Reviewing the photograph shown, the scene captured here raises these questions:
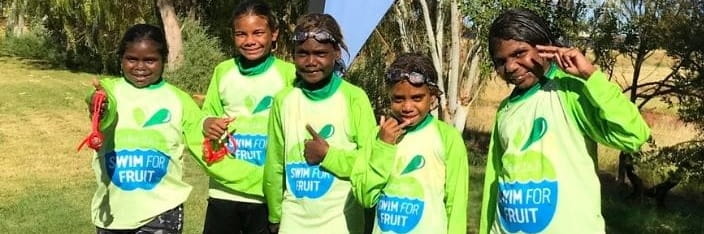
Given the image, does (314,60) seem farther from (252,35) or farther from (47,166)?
(47,166)

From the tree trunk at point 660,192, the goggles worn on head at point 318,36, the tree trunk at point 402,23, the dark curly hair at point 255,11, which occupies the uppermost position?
the tree trunk at point 402,23

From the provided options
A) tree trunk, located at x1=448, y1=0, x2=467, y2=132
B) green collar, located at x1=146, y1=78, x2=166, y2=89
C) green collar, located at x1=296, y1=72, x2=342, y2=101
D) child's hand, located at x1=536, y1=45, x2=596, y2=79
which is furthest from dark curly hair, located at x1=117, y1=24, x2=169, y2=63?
tree trunk, located at x1=448, y1=0, x2=467, y2=132

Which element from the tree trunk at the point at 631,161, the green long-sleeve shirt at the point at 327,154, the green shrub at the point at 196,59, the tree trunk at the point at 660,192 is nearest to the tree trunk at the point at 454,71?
the tree trunk at the point at 631,161

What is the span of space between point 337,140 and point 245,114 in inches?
22.8

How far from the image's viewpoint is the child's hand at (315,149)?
127 inches

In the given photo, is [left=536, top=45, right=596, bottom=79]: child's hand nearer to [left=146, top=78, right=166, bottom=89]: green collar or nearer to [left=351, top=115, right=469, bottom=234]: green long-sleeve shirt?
[left=351, top=115, right=469, bottom=234]: green long-sleeve shirt

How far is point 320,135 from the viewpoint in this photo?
331cm

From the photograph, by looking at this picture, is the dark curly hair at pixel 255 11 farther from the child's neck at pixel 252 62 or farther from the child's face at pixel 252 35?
the child's neck at pixel 252 62

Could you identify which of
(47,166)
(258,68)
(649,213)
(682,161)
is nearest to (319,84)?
(258,68)

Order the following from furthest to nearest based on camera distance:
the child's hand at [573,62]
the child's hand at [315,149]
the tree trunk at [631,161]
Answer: the tree trunk at [631,161] < the child's hand at [315,149] < the child's hand at [573,62]

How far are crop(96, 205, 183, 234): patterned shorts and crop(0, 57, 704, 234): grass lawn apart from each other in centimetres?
291

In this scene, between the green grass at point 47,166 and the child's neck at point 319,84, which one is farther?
the green grass at point 47,166

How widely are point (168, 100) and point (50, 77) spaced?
18130 millimetres

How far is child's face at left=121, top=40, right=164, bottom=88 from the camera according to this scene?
364cm
